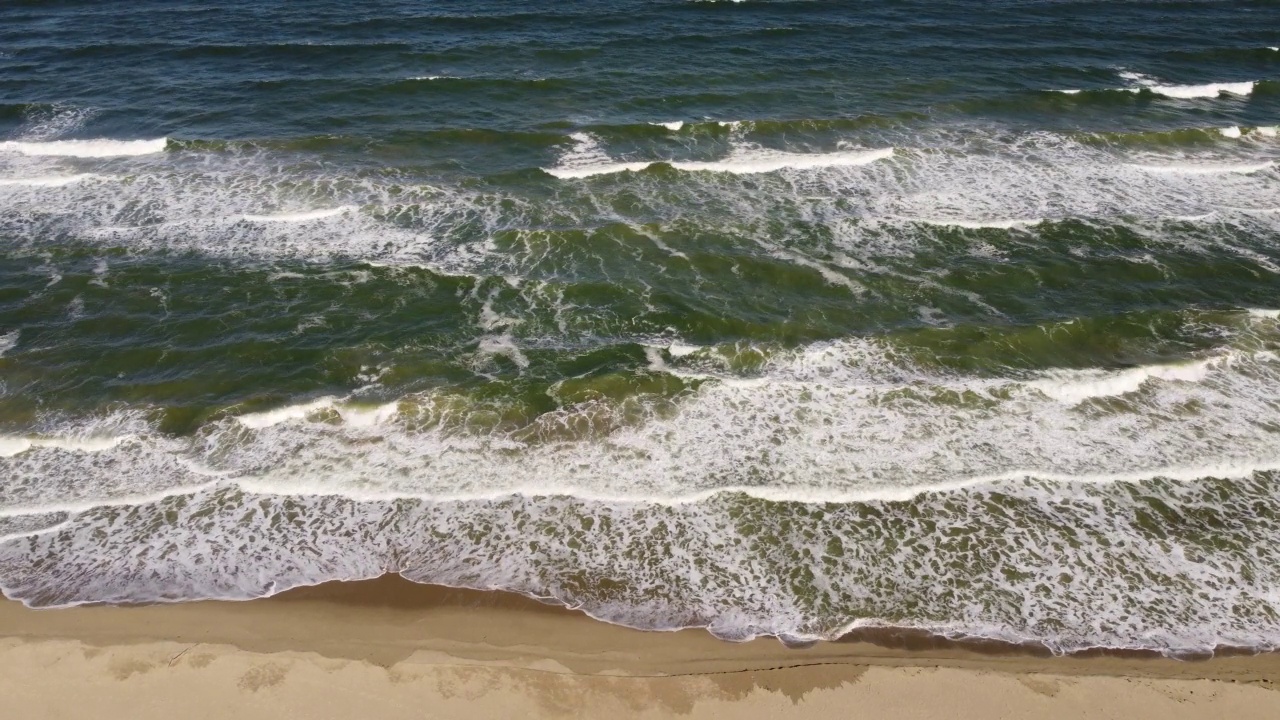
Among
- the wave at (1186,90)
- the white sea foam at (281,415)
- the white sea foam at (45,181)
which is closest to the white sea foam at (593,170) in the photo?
the white sea foam at (281,415)

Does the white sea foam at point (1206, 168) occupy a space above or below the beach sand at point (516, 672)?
above

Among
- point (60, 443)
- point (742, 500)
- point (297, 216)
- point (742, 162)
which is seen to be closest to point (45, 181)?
point (297, 216)

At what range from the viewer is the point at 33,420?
15531 mm

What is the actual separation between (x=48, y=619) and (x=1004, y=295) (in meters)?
20.8

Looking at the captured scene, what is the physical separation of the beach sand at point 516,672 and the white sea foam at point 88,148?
1959 centimetres

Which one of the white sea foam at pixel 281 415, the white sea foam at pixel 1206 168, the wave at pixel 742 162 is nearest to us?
the white sea foam at pixel 281 415

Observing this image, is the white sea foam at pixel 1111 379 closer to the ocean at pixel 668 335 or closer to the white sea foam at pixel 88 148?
the ocean at pixel 668 335

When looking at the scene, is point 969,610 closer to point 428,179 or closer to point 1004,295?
point 1004,295

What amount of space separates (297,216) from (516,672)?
54.9 feet

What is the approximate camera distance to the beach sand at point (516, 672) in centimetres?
1063

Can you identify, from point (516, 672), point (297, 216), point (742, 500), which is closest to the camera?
point (516, 672)

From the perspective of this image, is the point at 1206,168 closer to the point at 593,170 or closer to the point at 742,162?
the point at 742,162

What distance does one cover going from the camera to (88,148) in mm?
26328

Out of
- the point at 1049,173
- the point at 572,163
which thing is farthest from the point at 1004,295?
the point at 572,163
